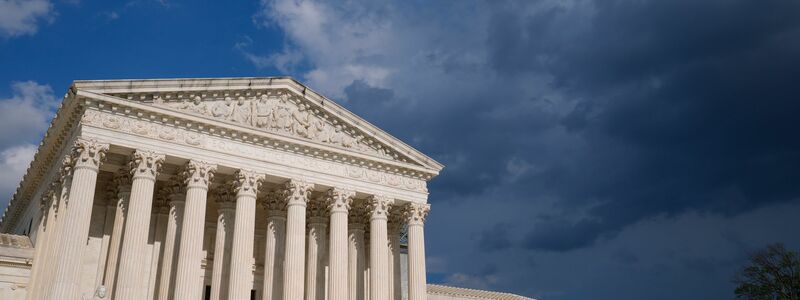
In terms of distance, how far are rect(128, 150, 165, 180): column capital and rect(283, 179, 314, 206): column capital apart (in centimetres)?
600

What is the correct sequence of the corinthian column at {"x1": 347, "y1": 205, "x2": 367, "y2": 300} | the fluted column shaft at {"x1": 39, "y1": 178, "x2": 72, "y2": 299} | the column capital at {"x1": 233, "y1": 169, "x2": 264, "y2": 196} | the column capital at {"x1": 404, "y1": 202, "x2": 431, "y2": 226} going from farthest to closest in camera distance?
the column capital at {"x1": 404, "y1": 202, "x2": 431, "y2": 226} → the corinthian column at {"x1": 347, "y1": 205, "x2": 367, "y2": 300} → the column capital at {"x1": 233, "y1": 169, "x2": 264, "y2": 196} → the fluted column shaft at {"x1": 39, "y1": 178, "x2": 72, "y2": 299}

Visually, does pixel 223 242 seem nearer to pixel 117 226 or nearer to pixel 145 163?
pixel 117 226

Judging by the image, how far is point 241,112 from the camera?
31.2 meters

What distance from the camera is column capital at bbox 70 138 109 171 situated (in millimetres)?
26422

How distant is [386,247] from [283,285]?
5.90 metres

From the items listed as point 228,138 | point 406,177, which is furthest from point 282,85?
point 406,177

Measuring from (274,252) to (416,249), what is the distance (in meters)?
7.28

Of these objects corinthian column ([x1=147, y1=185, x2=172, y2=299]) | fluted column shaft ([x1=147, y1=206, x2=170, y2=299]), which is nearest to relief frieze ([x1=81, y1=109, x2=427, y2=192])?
corinthian column ([x1=147, y1=185, x2=172, y2=299])

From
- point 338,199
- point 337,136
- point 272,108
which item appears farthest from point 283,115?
point 338,199

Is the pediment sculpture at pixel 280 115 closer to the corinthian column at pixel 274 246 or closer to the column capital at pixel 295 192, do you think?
the column capital at pixel 295 192

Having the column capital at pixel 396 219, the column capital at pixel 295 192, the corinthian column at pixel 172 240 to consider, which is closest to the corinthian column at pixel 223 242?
the corinthian column at pixel 172 240

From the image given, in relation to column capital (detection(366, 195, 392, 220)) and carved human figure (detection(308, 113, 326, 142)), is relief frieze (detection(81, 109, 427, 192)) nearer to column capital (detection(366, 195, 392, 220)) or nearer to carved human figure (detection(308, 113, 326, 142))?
column capital (detection(366, 195, 392, 220))

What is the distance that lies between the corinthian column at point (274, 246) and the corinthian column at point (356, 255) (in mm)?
3989

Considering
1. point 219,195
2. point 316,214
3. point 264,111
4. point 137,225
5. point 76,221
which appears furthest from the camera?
point 316,214
